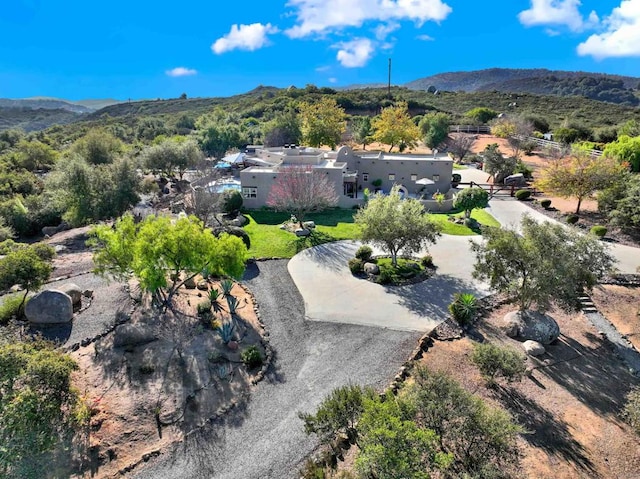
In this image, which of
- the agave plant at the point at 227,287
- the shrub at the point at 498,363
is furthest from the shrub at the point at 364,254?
the shrub at the point at 498,363

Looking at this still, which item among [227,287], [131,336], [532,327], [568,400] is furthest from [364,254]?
[131,336]

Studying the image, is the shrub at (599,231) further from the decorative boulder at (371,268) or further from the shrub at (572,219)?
the decorative boulder at (371,268)

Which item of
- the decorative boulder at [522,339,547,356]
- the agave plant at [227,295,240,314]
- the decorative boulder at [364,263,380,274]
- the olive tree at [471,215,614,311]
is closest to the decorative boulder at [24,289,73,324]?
the agave plant at [227,295,240,314]

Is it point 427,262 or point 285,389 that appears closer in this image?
point 285,389

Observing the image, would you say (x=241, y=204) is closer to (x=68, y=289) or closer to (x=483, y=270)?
(x=68, y=289)

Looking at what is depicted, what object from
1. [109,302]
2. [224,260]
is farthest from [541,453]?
[109,302]

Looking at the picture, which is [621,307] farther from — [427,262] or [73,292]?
[73,292]

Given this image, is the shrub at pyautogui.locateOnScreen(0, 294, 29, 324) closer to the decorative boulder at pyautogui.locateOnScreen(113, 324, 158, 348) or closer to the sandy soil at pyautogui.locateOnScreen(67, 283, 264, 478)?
the sandy soil at pyautogui.locateOnScreen(67, 283, 264, 478)
